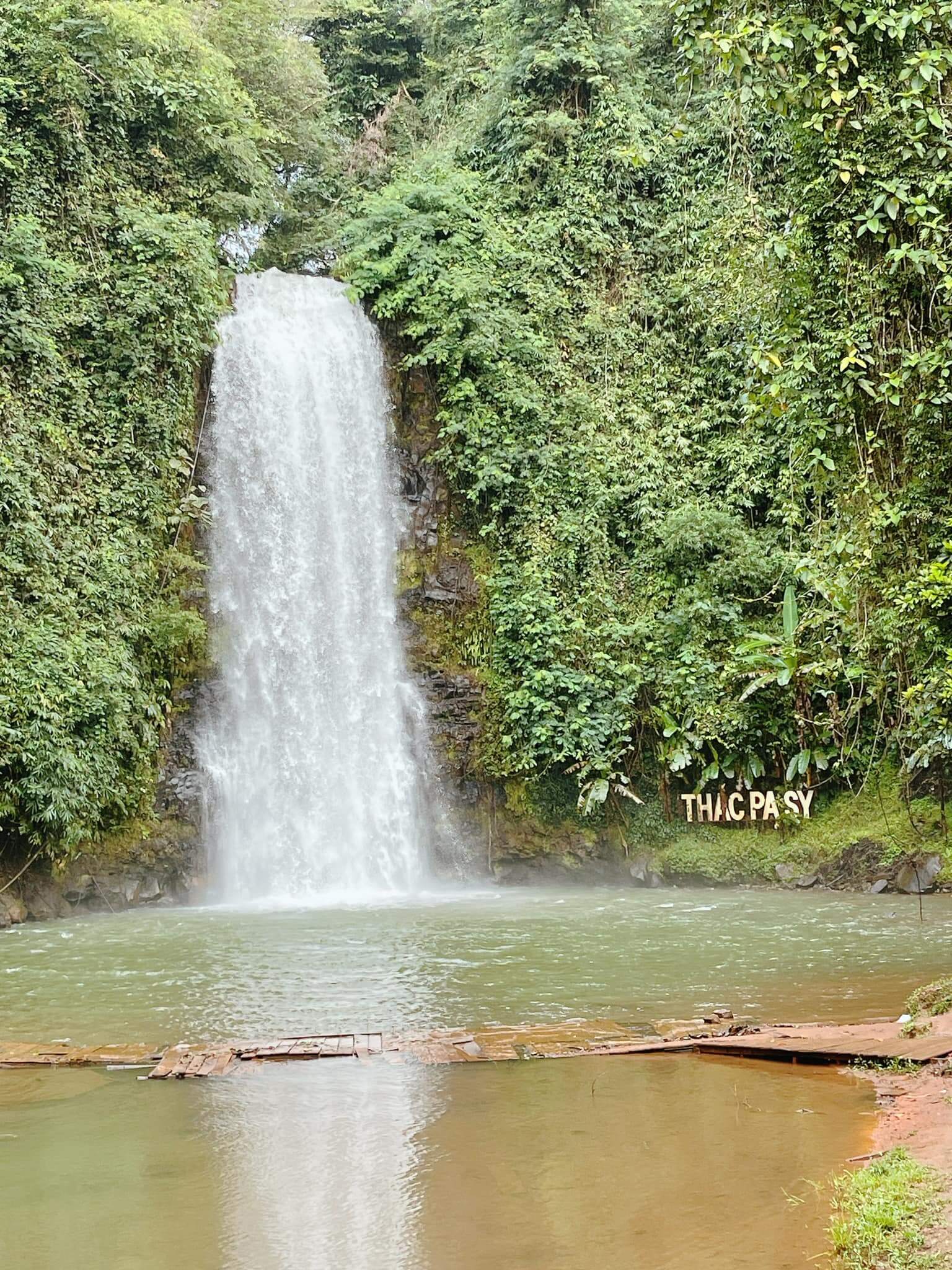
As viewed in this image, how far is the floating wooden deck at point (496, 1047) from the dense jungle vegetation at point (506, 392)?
9.82ft

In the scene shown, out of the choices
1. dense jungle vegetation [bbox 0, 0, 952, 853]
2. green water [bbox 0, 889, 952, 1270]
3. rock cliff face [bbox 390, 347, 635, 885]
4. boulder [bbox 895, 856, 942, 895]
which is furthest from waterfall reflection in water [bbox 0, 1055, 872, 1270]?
rock cliff face [bbox 390, 347, 635, 885]

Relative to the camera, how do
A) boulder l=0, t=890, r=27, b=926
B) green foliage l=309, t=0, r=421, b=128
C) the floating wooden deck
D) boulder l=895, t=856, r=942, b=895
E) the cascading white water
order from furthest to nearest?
green foliage l=309, t=0, r=421, b=128 < the cascading white water < boulder l=895, t=856, r=942, b=895 < boulder l=0, t=890, r=27, b=926 < the floating wooden deck

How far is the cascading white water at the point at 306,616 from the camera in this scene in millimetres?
14945

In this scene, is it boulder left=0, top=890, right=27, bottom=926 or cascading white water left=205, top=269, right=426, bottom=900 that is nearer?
boulder left=0, top=890, right=27, bottom=926

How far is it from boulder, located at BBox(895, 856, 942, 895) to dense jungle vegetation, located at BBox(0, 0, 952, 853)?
119cm

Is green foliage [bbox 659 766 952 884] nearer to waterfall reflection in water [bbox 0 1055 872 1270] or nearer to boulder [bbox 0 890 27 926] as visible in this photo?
boulder [bbox 0 890 27 926]

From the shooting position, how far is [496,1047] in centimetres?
657

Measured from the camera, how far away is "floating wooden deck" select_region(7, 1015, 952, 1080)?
6.08 meters

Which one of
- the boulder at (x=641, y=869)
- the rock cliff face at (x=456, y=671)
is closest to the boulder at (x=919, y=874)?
the boulder at (x=641, y=869)

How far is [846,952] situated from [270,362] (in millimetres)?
11885

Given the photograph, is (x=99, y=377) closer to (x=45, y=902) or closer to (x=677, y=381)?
(x=45, y=902)

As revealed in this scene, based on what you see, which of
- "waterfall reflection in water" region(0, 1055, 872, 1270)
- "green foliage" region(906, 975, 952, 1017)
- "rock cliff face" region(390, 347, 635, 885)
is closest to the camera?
"waterfall reflection in water" region(0, 1055, 872, 1270)

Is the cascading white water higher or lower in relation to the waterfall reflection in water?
higher

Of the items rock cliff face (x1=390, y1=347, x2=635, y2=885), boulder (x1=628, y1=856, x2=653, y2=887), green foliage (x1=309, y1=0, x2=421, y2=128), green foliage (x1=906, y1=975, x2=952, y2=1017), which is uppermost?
green foliage (x1=309, y1=0, x2=421, y2=128)
